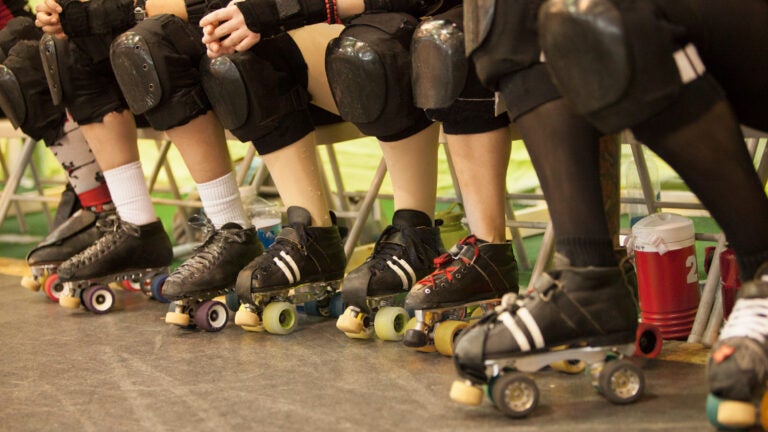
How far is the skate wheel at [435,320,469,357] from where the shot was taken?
1.74 m

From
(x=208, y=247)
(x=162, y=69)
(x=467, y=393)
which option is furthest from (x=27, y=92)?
(x=467, y=393)

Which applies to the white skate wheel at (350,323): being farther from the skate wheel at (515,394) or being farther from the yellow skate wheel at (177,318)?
the skate wheel at (515,394)

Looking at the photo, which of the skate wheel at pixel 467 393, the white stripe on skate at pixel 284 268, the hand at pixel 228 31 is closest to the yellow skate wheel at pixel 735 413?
the skate wheel at pixel 467 393

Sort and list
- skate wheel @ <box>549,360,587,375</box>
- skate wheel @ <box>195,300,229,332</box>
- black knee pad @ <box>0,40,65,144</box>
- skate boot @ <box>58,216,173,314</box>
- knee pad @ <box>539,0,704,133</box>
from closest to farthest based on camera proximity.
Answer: knee pad @ <box>539,0,704,133</box> → skate wheel @ <box>549,360,587,375</box> → skate wheel @ <box>195,300,229,332</box> → skate boot @ <box>58,216,173,314</box> → black knee pad @ <box>0,40,65,144</box>

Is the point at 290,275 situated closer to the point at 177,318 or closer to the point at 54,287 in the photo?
the point at 177,318

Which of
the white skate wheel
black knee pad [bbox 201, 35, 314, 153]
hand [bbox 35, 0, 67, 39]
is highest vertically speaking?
hand [bbox 35, 0, 67, 39]

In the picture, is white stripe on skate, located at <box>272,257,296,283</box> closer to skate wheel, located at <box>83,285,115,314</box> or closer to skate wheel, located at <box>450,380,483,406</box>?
skate wheel, located at <box>83,285,115,314</box>

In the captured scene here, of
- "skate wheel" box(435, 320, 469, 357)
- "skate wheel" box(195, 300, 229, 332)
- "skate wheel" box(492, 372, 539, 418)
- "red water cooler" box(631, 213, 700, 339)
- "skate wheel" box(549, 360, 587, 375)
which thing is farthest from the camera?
"skate wheel" box(195, 300, 229, 332)

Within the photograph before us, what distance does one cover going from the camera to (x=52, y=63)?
2375 mm

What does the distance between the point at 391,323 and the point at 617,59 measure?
853 mm

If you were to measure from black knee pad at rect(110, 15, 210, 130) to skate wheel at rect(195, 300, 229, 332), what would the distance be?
403 millimetres

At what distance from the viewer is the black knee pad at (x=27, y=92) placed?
2.54 metres

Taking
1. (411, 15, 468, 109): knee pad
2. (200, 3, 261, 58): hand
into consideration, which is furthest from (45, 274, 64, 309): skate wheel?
(411, 15, 468, 109): knee pad

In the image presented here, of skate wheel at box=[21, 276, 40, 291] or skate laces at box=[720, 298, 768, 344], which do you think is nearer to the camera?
skate laces at box=[720, 298, 768, 344]
